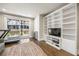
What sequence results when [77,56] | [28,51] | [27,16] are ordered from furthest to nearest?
1. [27,16]
2. [28,51]
3. [77,56]

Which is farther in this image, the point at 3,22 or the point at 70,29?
→ the point at 70,29

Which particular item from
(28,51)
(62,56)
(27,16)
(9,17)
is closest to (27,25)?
(27,16)

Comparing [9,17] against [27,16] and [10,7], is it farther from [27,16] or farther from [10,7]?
[27,16]

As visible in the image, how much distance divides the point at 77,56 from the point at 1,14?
225cm

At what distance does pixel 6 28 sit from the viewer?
8.03 feet

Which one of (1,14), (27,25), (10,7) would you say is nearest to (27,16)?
(27,25)

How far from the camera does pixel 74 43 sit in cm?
246

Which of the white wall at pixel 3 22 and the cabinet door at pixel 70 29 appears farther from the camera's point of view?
the cabinet door at pixel 70 29

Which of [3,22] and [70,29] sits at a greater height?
[3,22]

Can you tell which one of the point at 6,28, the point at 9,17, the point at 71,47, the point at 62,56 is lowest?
the point at 62,56

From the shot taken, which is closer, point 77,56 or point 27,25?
point 77,56

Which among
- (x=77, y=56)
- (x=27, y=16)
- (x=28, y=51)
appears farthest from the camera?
(x=27, y=16)

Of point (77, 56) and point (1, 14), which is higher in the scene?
point (1, 14)

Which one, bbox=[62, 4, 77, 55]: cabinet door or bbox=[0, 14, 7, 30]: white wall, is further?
bbox=[62, 4, 77, 55]: cabinet door
